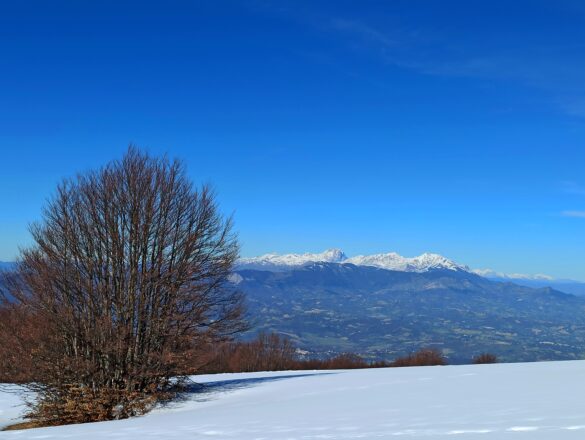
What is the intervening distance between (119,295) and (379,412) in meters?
12.2

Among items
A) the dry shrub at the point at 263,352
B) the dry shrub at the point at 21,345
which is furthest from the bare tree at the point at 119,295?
the dry shrub at the point at 263,352

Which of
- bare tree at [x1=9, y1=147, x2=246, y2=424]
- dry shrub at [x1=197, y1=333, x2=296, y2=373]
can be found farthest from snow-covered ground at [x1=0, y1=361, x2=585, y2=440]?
dry shrub at [x1=197, y1=333, x2=296, y2=373]

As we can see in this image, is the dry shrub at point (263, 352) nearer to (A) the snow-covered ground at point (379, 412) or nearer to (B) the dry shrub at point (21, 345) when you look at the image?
(B) the dry shrub at point (21, 345)

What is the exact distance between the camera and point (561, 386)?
611 inches

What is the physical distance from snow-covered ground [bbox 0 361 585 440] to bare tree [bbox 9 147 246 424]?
2.18m

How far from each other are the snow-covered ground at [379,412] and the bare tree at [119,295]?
2.18 m

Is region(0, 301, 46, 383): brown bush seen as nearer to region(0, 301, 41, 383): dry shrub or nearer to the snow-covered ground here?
region(0, 301, 41, 383): dry shrub

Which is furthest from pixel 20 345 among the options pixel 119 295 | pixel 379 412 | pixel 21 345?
pixel 379 412

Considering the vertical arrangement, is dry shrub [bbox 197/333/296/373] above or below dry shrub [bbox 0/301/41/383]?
below

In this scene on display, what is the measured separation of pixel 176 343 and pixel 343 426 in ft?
35.1

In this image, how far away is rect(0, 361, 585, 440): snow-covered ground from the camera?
10047 mm

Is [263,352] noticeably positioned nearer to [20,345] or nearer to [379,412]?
[20,345]

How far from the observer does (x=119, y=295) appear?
2083cm

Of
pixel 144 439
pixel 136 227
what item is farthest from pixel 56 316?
pixel 144 439
